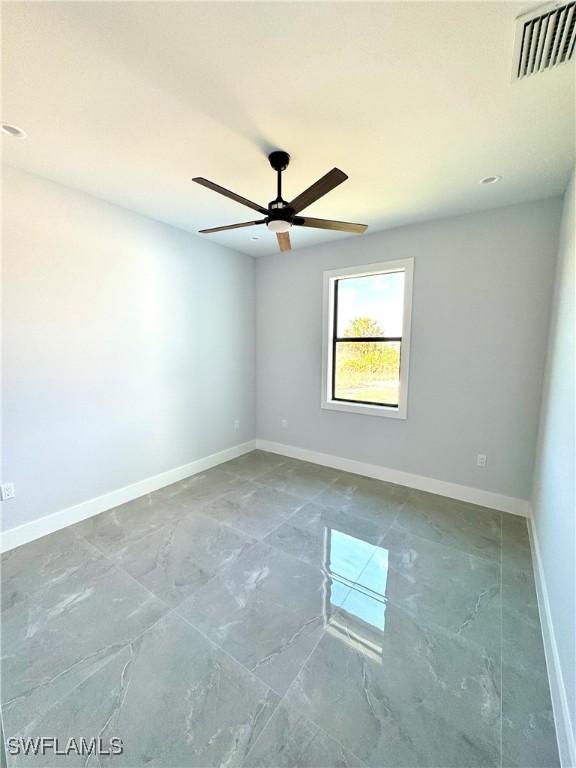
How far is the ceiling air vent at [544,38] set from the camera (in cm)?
116

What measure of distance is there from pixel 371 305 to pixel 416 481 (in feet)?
6.64

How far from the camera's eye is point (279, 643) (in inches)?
61.4

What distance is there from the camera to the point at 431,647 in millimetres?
1555

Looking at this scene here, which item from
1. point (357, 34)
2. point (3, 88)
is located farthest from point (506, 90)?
point (3, 88)

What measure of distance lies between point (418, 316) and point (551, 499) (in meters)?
1.94

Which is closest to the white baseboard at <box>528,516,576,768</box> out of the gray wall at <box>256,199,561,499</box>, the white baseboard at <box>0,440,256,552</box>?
the gray wall at <box>256,199,561,499</box>

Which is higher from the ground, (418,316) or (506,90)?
(506,90)

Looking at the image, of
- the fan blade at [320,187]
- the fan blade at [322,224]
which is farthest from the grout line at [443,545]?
the fan blade at [320,187]

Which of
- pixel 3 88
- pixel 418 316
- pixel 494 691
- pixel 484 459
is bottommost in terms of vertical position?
pixel 494 691

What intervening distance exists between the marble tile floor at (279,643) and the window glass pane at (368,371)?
1384mm

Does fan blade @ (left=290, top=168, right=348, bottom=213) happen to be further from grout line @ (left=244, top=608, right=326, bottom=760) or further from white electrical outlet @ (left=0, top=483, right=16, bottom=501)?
white electrical outlet @ (left=0, top=483, right=16, bottom=501)

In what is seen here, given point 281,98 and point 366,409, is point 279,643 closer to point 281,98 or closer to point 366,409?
point 366,409

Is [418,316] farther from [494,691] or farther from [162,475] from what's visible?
[162,475]

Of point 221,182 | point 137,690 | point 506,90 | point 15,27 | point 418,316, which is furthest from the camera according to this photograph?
point 418,316
